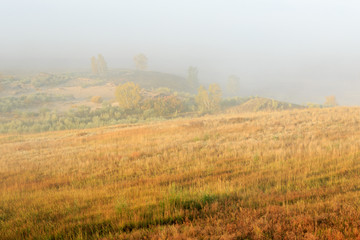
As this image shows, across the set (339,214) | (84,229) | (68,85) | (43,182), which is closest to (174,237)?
(84,229)

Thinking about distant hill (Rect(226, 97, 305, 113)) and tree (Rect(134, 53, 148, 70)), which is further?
tree (Rect(134, 53, 148, 70))

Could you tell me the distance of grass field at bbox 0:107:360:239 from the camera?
319 centimetres

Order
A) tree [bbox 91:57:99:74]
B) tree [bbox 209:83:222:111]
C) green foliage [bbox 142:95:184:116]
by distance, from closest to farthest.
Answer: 1. green foliage [bbox 142:95:184:116]
2. tree [bbox 209:83:222:111]
3. tree [bbox 91:57:99:74]

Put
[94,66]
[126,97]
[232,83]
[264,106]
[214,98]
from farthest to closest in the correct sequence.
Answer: [232,83] < [94,66] < [214,98] < [264,106] < [126,97]

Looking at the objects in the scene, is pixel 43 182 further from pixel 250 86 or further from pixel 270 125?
pixel 250 86

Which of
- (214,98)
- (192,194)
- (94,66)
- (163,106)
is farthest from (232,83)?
(192,194)

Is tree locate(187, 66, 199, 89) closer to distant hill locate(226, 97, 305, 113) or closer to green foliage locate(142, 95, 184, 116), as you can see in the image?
green foliage locate(142, 95, 184, 116)

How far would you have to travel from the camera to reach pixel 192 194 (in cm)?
458

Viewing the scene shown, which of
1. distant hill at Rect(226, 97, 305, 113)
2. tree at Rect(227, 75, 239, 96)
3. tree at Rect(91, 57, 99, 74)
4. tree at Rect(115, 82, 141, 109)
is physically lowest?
distant hill at Rect(226, 97, 305, 113)

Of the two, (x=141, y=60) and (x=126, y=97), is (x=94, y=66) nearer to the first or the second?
(x=141, y=60)

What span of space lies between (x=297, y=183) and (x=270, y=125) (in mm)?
9949

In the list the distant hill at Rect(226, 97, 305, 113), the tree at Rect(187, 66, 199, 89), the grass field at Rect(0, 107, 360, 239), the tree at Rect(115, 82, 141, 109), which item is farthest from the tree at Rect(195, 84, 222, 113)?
the tree at Rect(187, 66, 199, 89)

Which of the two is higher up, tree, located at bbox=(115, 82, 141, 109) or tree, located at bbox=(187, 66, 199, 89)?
Answer: tree, located at bbox=(187, 66, 199, 89)

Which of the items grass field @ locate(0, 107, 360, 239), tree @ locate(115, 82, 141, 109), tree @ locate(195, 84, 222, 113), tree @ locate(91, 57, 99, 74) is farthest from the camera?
tree @ locate(91, 57, 99, 74)
